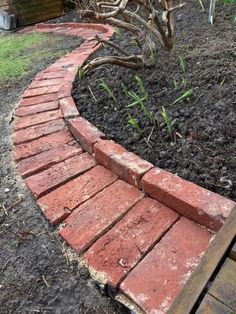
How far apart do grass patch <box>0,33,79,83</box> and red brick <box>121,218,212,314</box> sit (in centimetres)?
189

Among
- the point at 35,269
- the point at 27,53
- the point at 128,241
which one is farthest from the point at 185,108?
the point at 27,53

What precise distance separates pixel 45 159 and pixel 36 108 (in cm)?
52

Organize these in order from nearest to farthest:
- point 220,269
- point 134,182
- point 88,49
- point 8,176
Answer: point 220,269 < point 134,182 < point 8,176 < point 88,49

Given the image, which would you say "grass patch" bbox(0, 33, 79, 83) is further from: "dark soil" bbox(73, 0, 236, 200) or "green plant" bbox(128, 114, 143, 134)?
"green plant" bbox(128, 114, 143, 134)

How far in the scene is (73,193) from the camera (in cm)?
137

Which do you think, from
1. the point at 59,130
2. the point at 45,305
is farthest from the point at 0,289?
the point at 59,130

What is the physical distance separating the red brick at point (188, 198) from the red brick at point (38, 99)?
3.19 ft

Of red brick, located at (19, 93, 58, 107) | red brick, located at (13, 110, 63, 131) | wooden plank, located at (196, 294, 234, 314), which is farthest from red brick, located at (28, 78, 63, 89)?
wooden plank, located at (196, 294, 234, 314)

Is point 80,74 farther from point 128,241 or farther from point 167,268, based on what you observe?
point 167,268

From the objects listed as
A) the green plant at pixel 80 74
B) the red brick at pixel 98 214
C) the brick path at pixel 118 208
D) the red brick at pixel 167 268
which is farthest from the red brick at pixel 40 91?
the red brick at pixel 167 268

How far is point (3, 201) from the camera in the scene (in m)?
1.44

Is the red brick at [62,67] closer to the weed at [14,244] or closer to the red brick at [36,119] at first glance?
the red brick at [36,119]

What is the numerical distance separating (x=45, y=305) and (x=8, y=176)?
2.28ft

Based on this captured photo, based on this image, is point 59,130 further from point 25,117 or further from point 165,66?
point 165,66
